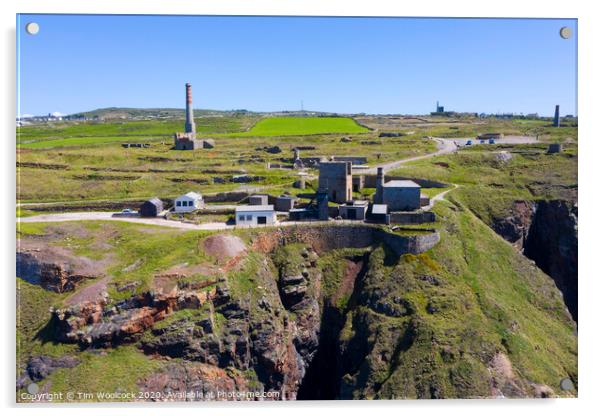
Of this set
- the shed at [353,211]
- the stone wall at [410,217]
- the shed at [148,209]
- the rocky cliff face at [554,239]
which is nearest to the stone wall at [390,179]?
the rocky cliff face at [554,239]

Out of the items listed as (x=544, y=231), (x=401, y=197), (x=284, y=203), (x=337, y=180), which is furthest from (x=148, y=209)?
(x=544, y=231)

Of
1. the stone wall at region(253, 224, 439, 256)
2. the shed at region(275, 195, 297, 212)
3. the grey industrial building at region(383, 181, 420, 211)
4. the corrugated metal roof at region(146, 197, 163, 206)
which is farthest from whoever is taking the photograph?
the shed at region(275, 195, 297, 212)

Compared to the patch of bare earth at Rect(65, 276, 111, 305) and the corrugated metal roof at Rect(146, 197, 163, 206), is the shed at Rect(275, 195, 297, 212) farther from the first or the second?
the patch of bare earth at Rect(65, 276, 111, 305)

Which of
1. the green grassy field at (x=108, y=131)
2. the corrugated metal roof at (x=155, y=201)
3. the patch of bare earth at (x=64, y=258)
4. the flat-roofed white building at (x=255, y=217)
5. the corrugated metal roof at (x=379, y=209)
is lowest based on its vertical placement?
the patch of bare earth at (x=64, y=258)

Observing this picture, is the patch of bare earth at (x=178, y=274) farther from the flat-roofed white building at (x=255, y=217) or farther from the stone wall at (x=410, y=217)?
the stone wall at (x=410, y=217)

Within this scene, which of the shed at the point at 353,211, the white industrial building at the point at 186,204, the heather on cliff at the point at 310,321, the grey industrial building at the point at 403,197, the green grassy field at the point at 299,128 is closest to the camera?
the heather on cliff at the point at 310,321

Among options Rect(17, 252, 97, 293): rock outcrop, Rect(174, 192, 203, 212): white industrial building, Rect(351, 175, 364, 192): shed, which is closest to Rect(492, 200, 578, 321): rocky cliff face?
Rect(351, 175, 364, 192): shed
